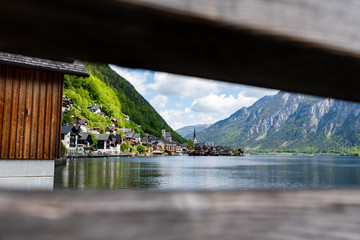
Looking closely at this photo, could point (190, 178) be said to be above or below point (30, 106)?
below

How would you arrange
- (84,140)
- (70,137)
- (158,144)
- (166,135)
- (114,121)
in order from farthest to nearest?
1. (166,135)
2. (158,144)
3. (114,121)
4. (84,140)
5. (70,137)

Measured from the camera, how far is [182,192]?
1.76 feet

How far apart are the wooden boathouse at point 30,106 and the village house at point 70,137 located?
51.9 meters

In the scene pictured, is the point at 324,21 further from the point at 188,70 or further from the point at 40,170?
the point at 40,170

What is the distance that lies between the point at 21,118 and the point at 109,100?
328ft

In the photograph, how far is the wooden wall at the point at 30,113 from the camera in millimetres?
10672

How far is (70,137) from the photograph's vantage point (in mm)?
66875

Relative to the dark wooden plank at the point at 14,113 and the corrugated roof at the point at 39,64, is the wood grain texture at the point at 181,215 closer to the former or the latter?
the corrugated roof at the point at 39,64

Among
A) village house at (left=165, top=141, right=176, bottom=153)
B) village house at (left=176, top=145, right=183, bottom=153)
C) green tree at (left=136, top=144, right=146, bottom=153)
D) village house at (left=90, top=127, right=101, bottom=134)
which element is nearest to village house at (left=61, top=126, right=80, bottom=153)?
village house at (left=90, top=127, right=101, bottom=134)

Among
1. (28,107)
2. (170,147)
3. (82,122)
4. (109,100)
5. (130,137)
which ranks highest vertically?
(109,100)

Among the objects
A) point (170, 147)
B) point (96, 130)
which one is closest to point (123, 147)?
point (96, 130)

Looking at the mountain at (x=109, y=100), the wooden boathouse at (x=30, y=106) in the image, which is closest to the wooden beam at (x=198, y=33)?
the wooden boathouse at (x=30, y=106)

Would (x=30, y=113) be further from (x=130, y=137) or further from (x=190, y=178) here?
(x=130, y=137)

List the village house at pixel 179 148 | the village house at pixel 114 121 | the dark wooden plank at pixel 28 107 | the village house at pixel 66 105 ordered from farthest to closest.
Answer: the village house at pixel 179 148 → the village house at pixel 114 121 → the village house at pixel 66 105 → the dark wooden plank at pixel 28 107
